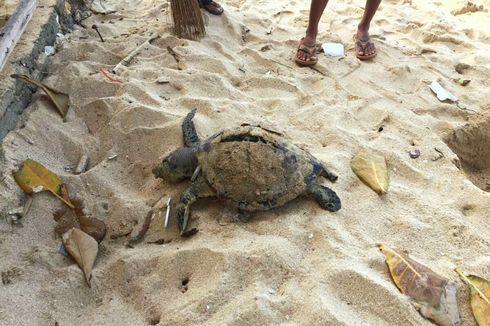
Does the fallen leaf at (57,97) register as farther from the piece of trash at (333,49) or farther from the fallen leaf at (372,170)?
the piece of trash at (333,49)

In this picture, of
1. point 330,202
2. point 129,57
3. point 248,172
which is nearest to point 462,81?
point 330,202

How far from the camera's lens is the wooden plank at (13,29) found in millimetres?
2398

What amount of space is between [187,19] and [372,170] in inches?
84.0

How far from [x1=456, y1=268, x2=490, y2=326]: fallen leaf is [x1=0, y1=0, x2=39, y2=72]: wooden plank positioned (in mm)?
2661

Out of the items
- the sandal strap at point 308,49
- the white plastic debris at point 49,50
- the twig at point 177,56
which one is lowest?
the twig at point 177,56

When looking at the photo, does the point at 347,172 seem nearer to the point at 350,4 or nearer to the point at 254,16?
the point at 254,16

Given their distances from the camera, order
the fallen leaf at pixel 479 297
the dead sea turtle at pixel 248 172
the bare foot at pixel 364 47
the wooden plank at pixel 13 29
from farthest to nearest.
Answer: the bare foot at pixel 364 47, the wooden plank at pixel 13 29, the dead sea turtle at pixel 248 172, the fallen leaf at pixel 479 297

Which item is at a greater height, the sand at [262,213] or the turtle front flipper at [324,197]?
the turtle front flipper at [324,197]

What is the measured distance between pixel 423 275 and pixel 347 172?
0.76 meters

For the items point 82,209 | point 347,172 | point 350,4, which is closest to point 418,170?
point 347,172

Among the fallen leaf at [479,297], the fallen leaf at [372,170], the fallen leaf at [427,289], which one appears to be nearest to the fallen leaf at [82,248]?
the fallen leaf at [427,289]

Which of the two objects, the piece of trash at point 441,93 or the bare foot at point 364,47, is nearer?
the piece of trash at point 441,93

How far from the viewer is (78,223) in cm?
202

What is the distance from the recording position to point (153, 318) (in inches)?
64.3
